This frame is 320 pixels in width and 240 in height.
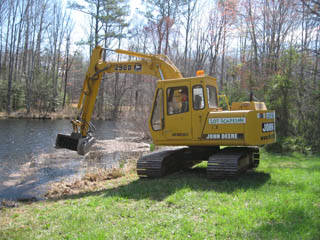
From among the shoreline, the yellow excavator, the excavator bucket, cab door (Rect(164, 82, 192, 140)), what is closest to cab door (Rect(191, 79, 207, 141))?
→ the yellow excavator

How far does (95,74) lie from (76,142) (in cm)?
254

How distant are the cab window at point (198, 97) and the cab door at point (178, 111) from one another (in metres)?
0.14

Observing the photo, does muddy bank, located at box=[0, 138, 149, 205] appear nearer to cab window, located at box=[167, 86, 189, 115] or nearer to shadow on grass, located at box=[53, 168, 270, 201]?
shadow on grass, located at box=[53, 168, 270, 201]

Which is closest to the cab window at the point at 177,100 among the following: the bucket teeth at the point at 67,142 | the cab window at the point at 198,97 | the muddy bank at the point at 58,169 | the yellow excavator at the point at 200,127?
the yellow excavator at the point at 200,127

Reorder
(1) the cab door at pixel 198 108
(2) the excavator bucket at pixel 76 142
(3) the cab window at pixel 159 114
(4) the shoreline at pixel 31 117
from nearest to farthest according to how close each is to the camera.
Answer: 1. (1) the cab door at pixel 198 108
2. (3) the cab window at pixel 159 114
3. (2) the excavator bucket at pixel 76 142
4. (4) the shoreline at pixel 31 117

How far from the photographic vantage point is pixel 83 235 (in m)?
4.88

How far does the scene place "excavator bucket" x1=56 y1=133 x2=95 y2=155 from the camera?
10705 millimetres

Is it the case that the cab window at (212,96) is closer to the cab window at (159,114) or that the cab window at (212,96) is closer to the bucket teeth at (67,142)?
the cab window at (159,114)

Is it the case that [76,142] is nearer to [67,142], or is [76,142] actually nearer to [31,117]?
[67,142]

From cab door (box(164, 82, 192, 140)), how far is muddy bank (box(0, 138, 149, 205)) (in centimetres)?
312

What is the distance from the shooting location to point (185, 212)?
227 inches

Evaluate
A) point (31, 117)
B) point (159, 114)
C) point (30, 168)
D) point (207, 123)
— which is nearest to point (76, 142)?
point (30, 168)

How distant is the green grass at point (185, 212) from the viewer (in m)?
4.79

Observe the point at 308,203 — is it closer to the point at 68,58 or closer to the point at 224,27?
the point at 224,27
